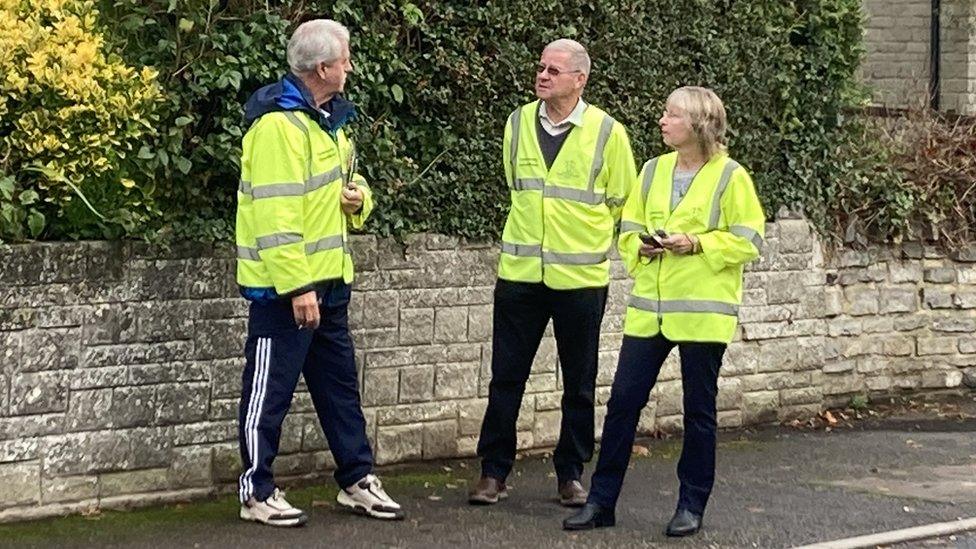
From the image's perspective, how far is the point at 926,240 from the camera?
38.6 feet

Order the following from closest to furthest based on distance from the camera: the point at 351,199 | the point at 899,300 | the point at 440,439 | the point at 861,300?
the point at 351,199, the point at 440,439, the point at 861,300, the point at 899,300

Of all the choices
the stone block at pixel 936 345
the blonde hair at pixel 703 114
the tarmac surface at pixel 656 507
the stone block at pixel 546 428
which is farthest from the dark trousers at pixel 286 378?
the stone block at pixel 936 345

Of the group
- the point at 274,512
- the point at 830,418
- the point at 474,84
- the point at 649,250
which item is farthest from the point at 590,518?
the point at 830,418

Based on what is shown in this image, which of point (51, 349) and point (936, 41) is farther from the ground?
point (936, 41)

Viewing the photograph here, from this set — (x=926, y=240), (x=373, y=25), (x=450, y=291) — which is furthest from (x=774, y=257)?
(x=373, y=25)

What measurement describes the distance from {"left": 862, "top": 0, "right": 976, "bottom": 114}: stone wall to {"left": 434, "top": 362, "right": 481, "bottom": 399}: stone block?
274 inches

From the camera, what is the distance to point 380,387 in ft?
28.4

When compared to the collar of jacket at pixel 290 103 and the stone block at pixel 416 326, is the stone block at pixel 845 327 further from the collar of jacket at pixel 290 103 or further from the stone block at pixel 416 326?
the collar of jacket at pixel 290 103

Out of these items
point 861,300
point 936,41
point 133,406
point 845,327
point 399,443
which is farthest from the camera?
point 936,41

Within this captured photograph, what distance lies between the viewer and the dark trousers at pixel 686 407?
7.23 m

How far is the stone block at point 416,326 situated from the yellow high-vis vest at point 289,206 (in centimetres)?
148

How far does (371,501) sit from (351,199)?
137 cm

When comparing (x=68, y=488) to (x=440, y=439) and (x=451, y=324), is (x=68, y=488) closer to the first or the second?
(x=440, y=439)

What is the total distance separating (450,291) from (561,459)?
54.1 inches
